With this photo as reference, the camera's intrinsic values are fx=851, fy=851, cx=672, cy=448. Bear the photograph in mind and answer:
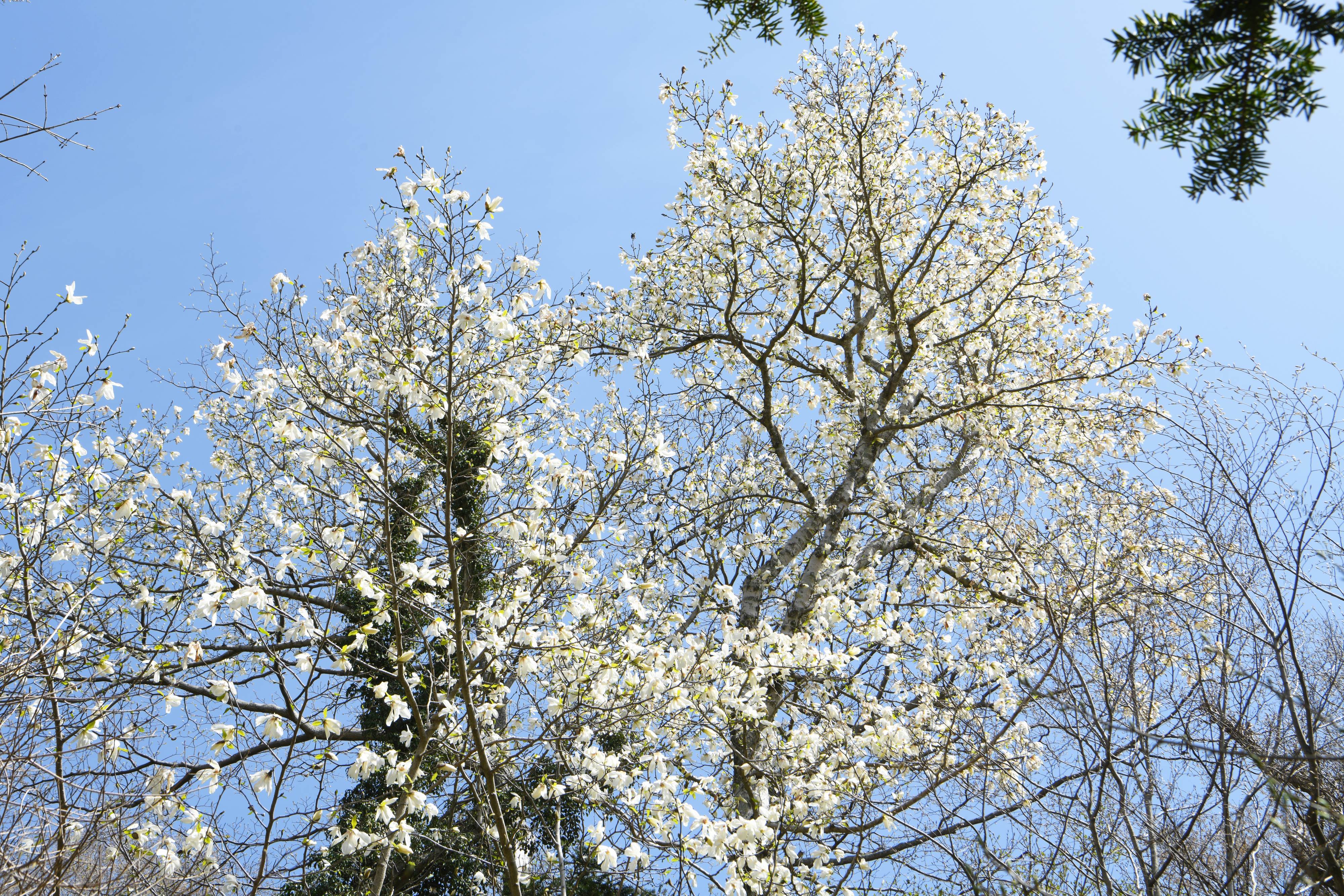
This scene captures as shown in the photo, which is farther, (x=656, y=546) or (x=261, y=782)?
(x=656, y=546)

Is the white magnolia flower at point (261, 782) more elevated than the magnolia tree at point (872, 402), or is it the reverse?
the magnolia tree at point (872, 402)

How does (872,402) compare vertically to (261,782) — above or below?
above

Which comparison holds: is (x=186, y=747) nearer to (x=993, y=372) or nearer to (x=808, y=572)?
(x=808, y=572)

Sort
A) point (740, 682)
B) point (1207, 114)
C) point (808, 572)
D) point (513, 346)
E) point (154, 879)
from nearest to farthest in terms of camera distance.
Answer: point (1207, 114)
point (154, 879)
point (513, 346)
point (740, 682)
point (808, 572)

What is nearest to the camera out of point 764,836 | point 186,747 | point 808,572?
point 764,836

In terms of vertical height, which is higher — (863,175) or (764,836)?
(863,175)

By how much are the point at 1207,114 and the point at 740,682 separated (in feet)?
17.1

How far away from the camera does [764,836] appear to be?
5160mm

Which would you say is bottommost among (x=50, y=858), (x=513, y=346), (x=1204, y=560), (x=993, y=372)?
(x=50, y=858)

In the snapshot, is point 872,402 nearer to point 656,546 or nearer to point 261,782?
point 656,546

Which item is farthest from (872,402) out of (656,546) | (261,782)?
(261,782)

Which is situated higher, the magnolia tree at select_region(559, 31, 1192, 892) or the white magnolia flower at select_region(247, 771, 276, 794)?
the magnolia tree at select_region(559, 31, 1192, 892)

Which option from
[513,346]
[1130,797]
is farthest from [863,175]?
[1130,797]

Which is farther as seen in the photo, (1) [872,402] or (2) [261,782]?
(1) [872,402]
